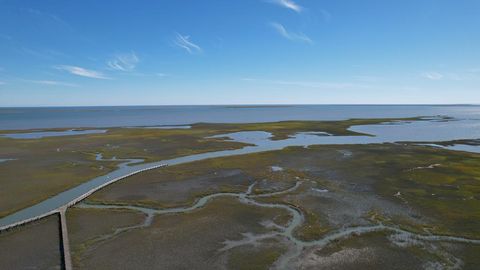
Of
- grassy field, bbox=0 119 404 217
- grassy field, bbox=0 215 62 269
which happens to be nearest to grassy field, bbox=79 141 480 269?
grassy field, bbox=0 119 404 217

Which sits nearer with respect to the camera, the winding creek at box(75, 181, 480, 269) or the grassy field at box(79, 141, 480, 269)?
the grassy field at box(79, 141, 480, 269)

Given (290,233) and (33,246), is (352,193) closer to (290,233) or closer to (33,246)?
(290,233)

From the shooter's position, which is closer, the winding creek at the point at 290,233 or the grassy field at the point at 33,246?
the grassy field at the point at 33,246

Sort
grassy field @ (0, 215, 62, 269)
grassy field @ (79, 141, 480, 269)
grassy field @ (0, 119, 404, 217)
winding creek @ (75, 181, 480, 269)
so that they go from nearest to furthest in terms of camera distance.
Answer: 1. grassy field @ (0, 215, 62, 269)
2. grassy field @ (79, 141, 480, 269)
3. winding creek @ (75, 181, 480, 269)
4. grassy field @ (0, 119, 404, 217)

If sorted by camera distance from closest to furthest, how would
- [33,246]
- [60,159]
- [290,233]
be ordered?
[33,246]
[290,233]
[60,159]

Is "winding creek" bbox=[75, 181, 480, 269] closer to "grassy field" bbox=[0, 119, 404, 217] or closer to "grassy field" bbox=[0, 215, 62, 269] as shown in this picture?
"grassy field" bbox=[0, 215, 62, 269]

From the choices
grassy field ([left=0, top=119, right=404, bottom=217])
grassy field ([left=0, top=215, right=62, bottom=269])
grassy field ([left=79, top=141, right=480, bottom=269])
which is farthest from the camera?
grassy field ([left=0, top=119, right=404, bottom=217])

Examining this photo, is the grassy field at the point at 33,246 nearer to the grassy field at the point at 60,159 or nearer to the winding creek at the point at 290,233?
the winding creek at the point at 290,233

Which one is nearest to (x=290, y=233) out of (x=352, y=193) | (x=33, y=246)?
(x=352, y=193)

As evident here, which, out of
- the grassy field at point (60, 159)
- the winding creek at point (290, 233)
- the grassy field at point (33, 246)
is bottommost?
the winding creek at point (290, 233)

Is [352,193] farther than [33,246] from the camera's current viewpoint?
Yes

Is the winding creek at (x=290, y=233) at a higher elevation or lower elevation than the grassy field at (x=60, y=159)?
lower

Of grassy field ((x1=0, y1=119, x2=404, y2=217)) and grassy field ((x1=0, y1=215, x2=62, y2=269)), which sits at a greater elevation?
grassy field ((x1=0, y1=119, x2=404, y2=217))

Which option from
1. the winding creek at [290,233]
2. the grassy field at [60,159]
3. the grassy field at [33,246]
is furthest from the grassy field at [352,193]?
the grassy field at [33,246]
